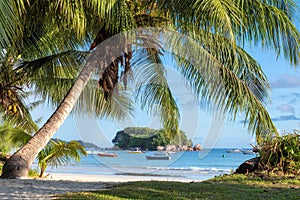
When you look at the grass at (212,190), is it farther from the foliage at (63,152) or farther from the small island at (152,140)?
the foliage at (63,152)

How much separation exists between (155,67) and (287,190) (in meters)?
4.97

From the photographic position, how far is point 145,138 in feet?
42.4

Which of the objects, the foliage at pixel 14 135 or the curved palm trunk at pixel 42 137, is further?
the foliage at pixel 14 135

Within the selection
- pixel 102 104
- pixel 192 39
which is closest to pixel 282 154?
pixel 192 39

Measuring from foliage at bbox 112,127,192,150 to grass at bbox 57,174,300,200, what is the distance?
3665 millimetres

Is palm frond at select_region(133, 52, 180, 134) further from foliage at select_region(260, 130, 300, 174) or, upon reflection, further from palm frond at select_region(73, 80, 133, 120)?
foliage at select_region(260, 130, 300, 174)

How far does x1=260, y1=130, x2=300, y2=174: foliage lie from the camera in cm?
1034

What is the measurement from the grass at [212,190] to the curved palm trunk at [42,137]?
8.73 ft

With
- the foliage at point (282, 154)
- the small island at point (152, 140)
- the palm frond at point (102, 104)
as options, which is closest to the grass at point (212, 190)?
the foliage at point (282, 154)

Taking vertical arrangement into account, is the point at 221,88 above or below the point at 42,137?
above

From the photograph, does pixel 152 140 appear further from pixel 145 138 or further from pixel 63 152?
pixel 63 152

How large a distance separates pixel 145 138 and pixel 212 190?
17.4 ft

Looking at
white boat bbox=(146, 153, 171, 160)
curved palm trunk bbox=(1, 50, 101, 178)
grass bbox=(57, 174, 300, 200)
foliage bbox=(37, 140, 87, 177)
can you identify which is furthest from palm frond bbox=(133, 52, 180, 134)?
grass bbox=(57, 174, 300, 200)

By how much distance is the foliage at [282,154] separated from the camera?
33.9 ft
